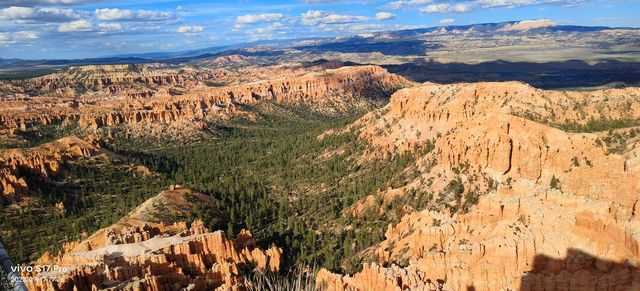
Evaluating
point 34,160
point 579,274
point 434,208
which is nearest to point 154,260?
point 434,208

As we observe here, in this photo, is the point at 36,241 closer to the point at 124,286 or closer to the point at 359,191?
the point at 124,286

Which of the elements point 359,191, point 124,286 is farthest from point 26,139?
point 124,286

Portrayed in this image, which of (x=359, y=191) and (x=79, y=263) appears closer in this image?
(x=79, y=263)

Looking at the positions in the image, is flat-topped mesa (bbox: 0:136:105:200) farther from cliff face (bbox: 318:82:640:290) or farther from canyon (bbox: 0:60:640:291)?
cliff face (bbox: 318:82:640:290)

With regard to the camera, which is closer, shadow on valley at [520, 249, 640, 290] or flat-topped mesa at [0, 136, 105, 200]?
shadow on valley at [520, 249, 640, 290]

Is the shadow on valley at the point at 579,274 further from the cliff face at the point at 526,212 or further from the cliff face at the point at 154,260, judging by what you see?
the cliff face at the point at 154,260

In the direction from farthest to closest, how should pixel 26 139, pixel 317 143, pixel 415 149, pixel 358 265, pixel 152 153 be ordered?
pixel 26 139 → pixel 152 153 → pixel 317 143 → pixel 415 149 → pixel 358 265

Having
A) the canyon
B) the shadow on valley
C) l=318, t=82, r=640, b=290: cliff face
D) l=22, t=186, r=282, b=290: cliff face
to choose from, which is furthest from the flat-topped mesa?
the shadow on valley
